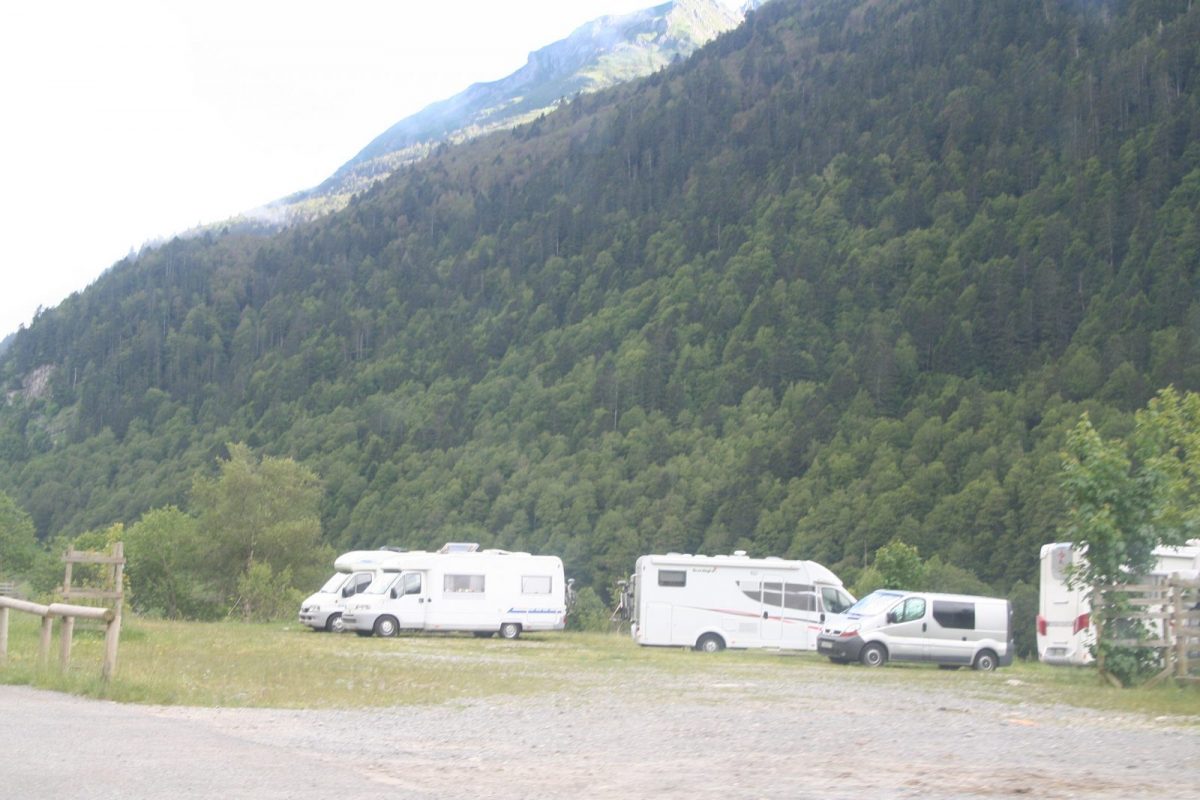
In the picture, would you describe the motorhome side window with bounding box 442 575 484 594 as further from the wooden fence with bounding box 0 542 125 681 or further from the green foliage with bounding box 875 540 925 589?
the wooden fence with bounding box 0 542 125 681

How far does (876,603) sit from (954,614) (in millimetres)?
1772

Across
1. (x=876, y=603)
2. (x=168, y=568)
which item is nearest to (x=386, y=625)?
(x=876, y=603)

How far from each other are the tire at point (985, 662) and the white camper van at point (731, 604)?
5096 millimetres

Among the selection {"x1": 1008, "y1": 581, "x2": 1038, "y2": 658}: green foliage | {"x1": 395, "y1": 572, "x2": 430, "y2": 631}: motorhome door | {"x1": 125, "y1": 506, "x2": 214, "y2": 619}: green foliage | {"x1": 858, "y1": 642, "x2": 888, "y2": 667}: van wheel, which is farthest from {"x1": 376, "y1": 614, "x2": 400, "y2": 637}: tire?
{"x1": 1008, "y1": 581, "x2": 1038, "y2": 658}: green foliage

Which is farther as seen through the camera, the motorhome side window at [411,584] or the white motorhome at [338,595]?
the white motorhome at [338,595]

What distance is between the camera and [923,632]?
28.6 metres

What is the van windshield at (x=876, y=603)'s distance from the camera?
28614 mm

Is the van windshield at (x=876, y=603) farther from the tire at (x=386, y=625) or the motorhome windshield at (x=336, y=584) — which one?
the motorhome windshield at (x=336, y=584)

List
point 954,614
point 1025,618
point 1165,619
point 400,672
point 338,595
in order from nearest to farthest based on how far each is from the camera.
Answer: point 400,672 → point 1165,619 → point 954,614 → point 338,595 → point 1025,618

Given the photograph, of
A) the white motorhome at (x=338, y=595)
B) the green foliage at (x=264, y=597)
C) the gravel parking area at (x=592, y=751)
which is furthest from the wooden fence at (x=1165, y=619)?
the green foliage at (x=264, y=597)

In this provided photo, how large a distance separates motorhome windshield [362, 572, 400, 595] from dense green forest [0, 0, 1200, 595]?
193ft

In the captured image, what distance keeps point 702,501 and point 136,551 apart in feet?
230

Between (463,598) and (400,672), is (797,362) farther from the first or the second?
(400,672)

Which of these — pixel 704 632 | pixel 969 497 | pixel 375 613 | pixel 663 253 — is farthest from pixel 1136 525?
pixel 663 253
